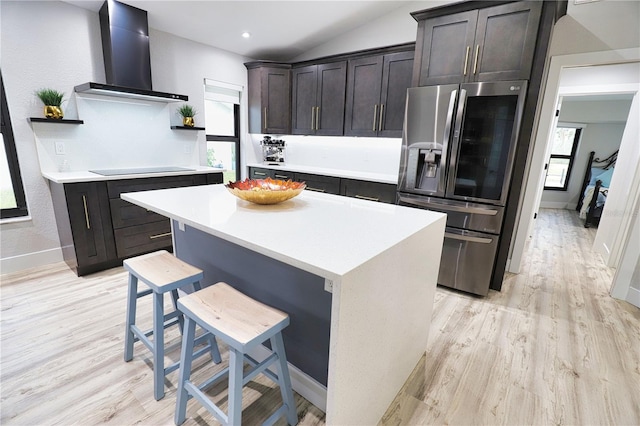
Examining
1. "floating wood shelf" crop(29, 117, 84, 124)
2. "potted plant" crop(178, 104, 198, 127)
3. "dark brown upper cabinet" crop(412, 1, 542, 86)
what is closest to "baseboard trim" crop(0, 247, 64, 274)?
"floating wood shelf" crop(29, 117, 84, 124)

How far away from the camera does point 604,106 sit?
5824mm

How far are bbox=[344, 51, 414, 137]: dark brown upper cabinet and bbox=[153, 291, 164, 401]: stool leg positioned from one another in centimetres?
287

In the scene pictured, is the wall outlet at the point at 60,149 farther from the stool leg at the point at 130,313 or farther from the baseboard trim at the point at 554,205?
the baseboard trim at the point at 554,205

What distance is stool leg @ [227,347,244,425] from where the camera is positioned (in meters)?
1.10

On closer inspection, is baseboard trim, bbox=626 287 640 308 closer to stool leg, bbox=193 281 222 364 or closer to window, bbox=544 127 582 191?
stool leg, bbox=193 281 222 364

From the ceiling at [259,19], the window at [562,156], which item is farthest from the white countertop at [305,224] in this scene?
the window at [562,156]

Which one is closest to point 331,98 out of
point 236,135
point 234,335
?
point 236,135

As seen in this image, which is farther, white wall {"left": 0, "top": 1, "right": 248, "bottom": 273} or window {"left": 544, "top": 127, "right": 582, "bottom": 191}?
window {"left": 544, "top": 127, "right": 582, "bottom": 191}

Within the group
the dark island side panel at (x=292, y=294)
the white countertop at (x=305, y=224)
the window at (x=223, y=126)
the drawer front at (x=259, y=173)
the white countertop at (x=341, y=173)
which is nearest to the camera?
the white countertop at (x=305, y=224)

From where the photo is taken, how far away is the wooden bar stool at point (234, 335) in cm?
109

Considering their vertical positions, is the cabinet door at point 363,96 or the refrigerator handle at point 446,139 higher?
the cabinet door at point 363,96

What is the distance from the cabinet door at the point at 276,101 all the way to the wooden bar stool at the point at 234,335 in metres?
3.38

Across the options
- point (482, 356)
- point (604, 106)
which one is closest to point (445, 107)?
point (482, 356)

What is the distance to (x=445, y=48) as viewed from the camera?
2.58m
